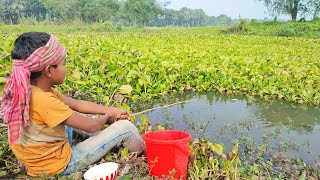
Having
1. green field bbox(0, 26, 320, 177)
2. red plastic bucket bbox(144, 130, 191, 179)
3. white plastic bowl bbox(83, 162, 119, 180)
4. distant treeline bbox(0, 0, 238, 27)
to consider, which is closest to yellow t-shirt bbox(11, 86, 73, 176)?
white plastic bowl bbox(83, 162, 119, 180)

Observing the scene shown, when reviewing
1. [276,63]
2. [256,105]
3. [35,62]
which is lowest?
[256,105]

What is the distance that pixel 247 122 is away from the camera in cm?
380

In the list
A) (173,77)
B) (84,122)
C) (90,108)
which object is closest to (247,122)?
(173,77)

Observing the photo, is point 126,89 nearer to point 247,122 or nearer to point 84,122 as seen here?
point 247,122

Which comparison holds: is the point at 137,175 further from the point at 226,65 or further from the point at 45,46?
the point at 226,65

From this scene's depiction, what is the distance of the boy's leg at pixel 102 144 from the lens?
7.47 ft

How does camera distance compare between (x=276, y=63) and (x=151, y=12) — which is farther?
(x=151, y=12)

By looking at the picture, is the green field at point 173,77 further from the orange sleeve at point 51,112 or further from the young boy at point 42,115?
the orange sleeve at point 51,112

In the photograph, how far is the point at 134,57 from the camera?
562 cm

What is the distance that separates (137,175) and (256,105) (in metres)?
2.97

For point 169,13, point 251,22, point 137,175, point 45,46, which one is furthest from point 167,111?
point 169,13

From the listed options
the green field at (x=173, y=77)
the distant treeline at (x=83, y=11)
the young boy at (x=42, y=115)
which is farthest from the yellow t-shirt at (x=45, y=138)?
the distant treeline at (x=83, y=11)

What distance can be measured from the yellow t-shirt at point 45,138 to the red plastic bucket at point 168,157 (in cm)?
58

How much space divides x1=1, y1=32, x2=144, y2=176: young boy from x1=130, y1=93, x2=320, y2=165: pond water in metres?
1.47
